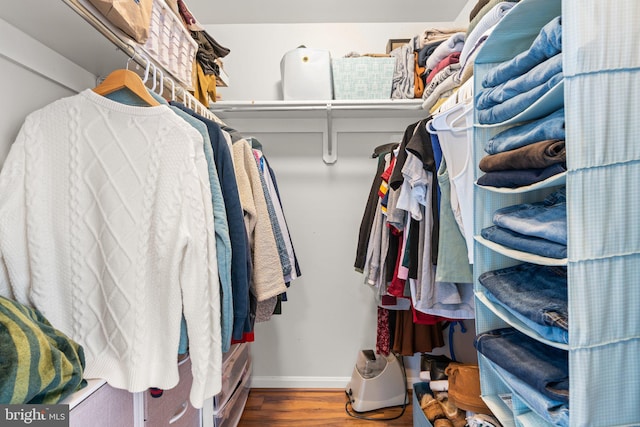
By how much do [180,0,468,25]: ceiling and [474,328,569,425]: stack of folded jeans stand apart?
191 cm

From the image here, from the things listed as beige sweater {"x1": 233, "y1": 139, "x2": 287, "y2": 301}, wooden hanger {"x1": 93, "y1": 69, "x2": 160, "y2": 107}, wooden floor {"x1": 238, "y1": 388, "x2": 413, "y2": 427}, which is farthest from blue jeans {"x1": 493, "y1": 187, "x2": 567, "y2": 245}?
wooden floor {"x1": 238, "y1": 388, "x2": 413, "y2": 427}

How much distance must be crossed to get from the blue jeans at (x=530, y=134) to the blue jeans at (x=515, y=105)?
0.04m

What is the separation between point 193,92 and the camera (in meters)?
1.55

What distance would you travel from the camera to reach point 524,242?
2.23ft

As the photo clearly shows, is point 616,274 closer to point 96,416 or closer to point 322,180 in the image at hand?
point 96,416

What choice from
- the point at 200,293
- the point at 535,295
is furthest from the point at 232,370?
the point at 535,295

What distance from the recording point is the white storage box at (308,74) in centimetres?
184

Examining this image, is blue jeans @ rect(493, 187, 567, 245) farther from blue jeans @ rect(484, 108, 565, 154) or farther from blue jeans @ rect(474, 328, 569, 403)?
blue jeans @ rect(474, 328, 569, 403)

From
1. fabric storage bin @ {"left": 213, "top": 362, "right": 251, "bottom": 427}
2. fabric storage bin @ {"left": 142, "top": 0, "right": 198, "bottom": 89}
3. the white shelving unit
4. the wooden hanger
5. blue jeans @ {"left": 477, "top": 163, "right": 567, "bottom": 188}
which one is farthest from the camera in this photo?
fabric storage bin @ {"left": 213, "top": 362, "right": 251, "bottom": 427}

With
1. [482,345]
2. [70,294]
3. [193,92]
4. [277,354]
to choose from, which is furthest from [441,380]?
[193,92]

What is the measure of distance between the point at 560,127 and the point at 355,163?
1.60 meters

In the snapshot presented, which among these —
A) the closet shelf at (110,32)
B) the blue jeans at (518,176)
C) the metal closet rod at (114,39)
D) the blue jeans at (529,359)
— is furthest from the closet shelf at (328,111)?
the blue jeans at (529,359)

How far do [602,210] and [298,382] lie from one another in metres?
2.11

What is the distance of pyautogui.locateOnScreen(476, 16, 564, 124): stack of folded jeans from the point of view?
24.1 inches
